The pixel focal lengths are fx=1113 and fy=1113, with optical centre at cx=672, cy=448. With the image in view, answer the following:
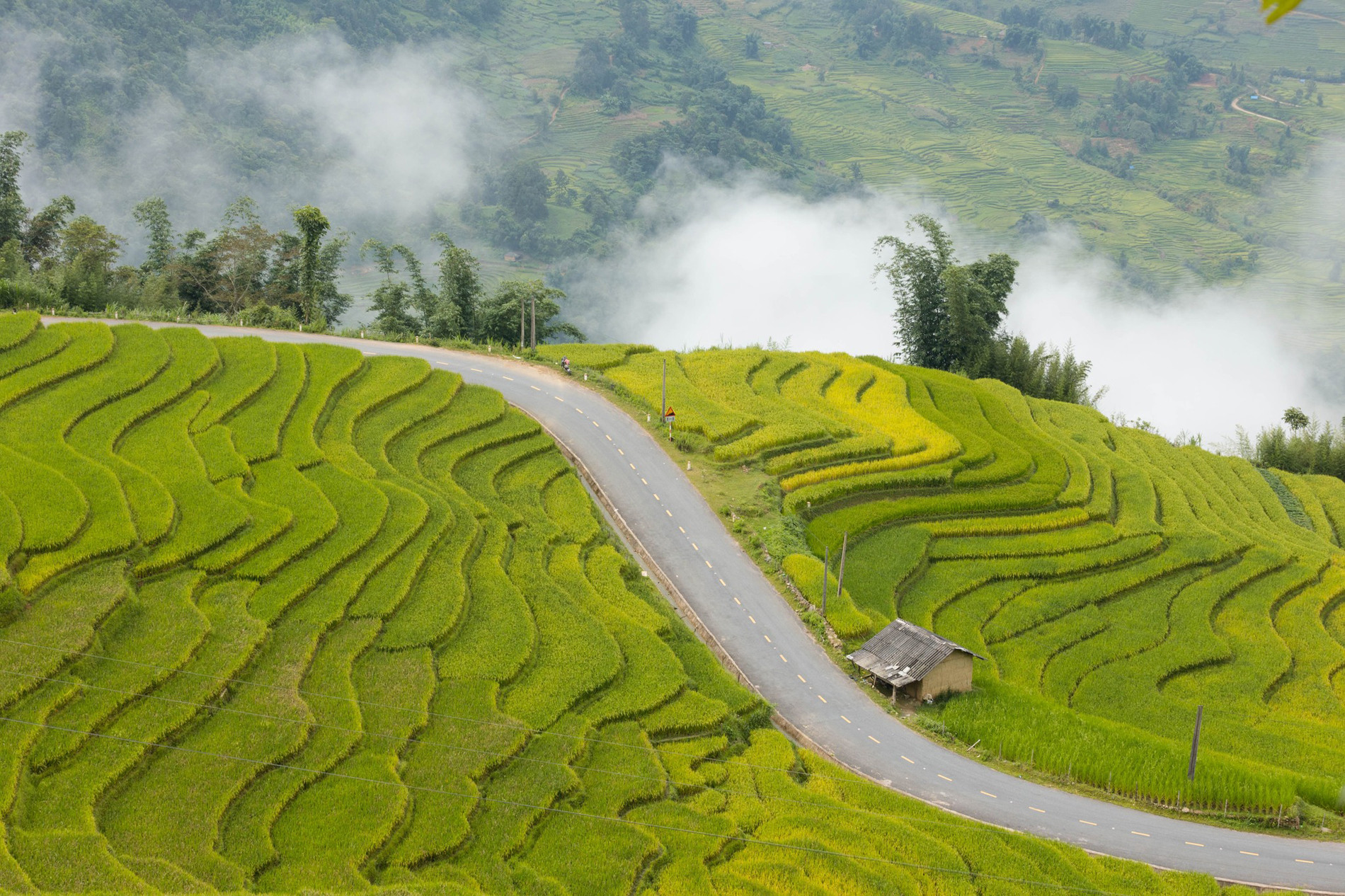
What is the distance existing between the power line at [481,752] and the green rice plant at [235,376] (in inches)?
662

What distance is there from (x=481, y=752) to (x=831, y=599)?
15.6 m

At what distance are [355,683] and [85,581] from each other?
774cm

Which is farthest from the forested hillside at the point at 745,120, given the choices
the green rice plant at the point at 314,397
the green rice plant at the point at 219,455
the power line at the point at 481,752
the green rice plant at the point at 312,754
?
the power line at the point at 481,752

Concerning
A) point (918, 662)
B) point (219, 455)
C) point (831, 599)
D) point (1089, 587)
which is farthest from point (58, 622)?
point (1089, 587)

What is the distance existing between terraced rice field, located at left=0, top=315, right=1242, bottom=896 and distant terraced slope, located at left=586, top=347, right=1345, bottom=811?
6.68 metres

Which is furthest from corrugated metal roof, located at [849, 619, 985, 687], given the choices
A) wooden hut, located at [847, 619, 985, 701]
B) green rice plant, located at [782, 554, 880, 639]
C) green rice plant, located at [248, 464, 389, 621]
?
green rice plant, located at [248, 464, 389, 621]

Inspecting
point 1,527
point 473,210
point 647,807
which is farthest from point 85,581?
point 473,210

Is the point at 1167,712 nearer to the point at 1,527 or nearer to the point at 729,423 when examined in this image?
the point at 729,423

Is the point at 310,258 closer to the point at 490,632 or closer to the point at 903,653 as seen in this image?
the point at 490,632

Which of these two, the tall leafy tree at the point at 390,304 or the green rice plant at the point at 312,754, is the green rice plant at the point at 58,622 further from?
the tall leafy tree at the point at 390,304

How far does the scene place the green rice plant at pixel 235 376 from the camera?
42.6 m

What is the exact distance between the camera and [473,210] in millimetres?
145250

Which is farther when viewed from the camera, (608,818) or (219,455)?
(219,455)

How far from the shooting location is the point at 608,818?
25.7 meters
